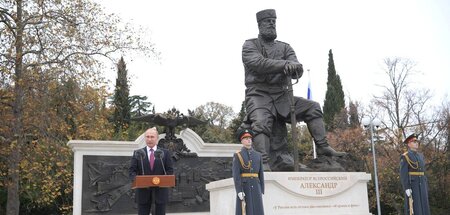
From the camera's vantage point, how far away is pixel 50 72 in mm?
17266

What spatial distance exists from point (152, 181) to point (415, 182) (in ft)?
15.0

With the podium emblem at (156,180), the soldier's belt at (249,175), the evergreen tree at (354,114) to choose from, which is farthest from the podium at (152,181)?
the evergreen tree at (354,114)

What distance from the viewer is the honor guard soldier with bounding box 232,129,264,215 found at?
739 cm

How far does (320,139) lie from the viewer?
9.05 m

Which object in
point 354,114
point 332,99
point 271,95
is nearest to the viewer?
point 271,95

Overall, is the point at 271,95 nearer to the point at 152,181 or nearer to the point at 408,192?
the point at 408,192

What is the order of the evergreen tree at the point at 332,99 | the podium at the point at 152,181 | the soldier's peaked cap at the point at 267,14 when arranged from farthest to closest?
1. the evergreen tree at the point at 332,99
2. the soldier's peaked cap at the point at 267,14
3. the podium at the point at 152,181

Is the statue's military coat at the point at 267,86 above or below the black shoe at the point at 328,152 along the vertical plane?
above

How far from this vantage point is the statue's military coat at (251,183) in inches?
292

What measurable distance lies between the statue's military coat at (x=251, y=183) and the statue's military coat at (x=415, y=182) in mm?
2755

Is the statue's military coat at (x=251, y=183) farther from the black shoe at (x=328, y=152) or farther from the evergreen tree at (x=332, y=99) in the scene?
the evergreen tree at (x=332, y=99)

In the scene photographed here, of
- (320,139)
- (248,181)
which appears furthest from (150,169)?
(320,139)

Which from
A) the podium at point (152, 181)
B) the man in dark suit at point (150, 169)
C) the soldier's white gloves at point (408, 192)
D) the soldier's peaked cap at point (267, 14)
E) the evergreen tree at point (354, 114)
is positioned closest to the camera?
the podium at point (152, 181)

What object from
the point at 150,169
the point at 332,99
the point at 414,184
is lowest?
the point at 414,184
